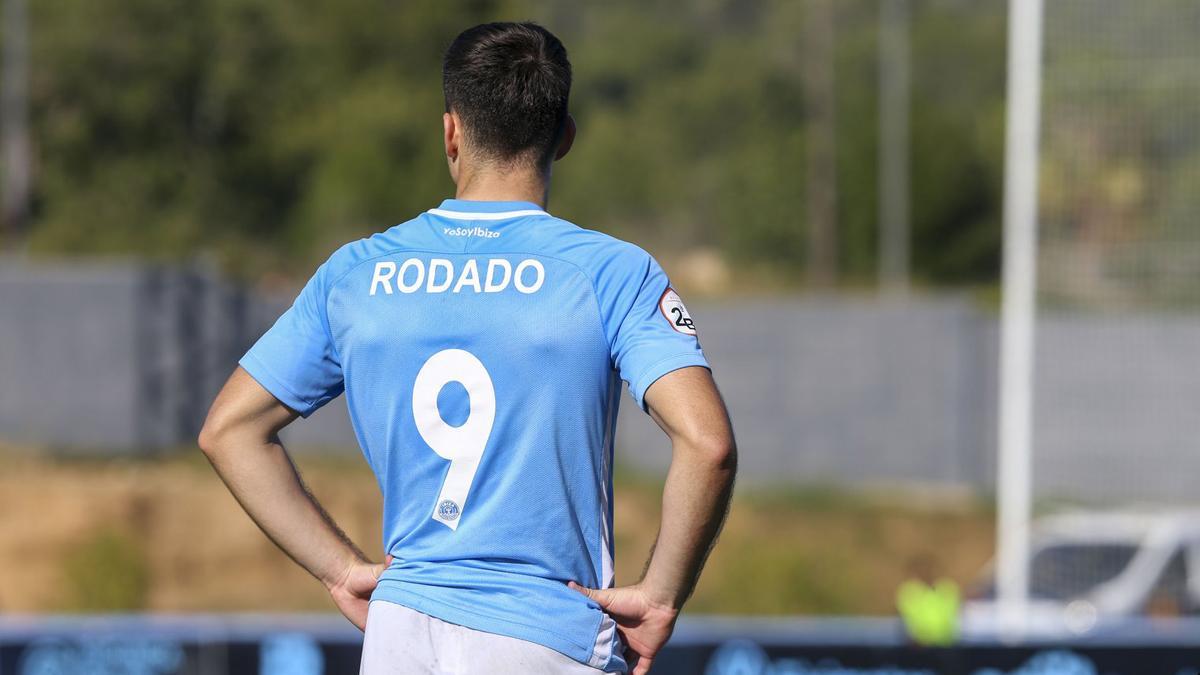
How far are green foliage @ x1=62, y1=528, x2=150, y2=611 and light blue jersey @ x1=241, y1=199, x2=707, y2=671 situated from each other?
1235 centimetres

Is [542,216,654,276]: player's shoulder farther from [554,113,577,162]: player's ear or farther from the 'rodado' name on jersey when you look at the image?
[554,113,577,162]: player's ear

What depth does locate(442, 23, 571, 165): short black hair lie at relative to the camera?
119 inches

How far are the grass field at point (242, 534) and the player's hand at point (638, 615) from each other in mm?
12198

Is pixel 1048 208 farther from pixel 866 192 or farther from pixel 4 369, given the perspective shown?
pixel 866 192

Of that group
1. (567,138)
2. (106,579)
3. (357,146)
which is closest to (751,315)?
(106,579)

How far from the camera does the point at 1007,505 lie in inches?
413

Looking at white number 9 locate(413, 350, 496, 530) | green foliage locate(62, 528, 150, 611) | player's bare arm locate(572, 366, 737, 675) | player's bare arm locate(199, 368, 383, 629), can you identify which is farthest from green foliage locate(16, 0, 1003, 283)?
player's bare arm locate(572, 366, 737, 675)

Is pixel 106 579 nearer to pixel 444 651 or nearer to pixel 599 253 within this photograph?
pixel 444 651

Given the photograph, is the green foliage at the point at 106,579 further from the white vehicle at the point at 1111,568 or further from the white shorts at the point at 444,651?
the white shorts at the point at 444,651

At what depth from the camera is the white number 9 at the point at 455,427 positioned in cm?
295

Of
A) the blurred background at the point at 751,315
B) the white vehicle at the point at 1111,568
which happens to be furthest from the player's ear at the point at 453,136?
the white vehicle at the point at 1111,568

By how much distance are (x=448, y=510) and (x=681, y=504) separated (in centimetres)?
41

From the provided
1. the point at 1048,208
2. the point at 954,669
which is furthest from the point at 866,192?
the point at 954,669

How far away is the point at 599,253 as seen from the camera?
2.98 m
